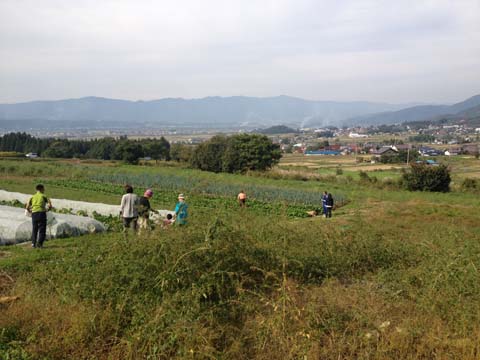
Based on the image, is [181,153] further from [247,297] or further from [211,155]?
[247,297]

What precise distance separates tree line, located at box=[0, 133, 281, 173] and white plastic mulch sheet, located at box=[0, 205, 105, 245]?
1342 inches

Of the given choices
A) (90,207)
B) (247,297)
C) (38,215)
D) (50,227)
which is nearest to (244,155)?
(90,207)

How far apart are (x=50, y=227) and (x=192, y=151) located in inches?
1822

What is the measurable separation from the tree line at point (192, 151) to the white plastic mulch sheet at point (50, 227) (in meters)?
34.1

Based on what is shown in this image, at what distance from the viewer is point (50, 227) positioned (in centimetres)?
1145

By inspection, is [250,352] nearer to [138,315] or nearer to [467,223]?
[138,315]

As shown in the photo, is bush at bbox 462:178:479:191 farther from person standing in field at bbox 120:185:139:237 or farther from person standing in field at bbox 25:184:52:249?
person standing in field at bbox 25:184:52:249

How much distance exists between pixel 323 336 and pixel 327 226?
130 inches

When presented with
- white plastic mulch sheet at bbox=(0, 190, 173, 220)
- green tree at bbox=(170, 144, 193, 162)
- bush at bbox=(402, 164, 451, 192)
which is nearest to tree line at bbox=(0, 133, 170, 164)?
green tree at bbox=(170, 144, 193, 162)

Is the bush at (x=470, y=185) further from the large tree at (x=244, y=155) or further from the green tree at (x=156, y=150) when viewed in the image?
the green tree at (x=156, y=150)

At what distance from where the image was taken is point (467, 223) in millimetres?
17297

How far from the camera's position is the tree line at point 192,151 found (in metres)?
46.6

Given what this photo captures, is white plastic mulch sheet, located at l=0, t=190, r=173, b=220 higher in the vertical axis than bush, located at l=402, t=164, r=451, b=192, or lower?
higher

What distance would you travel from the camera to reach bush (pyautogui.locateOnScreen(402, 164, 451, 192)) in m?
32.8
